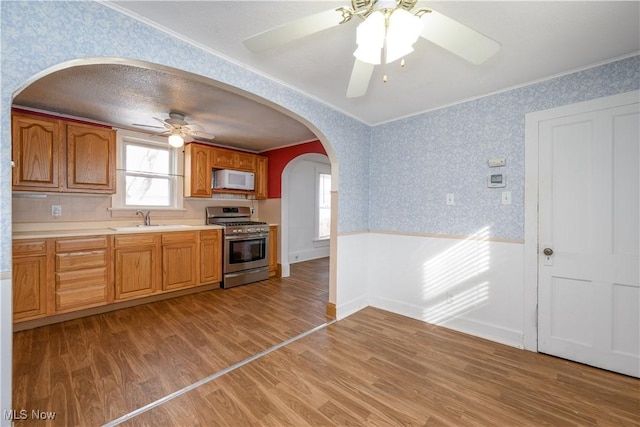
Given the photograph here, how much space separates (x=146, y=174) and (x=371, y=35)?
13.0ft

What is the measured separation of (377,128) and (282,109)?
145cm

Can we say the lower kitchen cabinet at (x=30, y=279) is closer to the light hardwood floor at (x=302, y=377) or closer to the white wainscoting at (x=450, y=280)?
the light hardwood floor at (x=302, y=377)

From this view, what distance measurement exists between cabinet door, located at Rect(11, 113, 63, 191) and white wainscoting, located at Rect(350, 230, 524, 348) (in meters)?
3.36

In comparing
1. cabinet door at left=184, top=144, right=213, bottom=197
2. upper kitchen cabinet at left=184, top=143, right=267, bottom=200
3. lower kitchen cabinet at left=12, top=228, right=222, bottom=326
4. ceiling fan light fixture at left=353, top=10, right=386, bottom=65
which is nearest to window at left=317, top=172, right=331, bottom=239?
upper kitchen cabinet at left=184, top=143, right=267, bottom=200

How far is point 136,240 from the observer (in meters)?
3.26

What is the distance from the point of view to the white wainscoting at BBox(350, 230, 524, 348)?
245 centimetres

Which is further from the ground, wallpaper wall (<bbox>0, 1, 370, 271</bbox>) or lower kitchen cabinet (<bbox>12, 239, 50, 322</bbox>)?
wallpaper wall (<bbox>0, 1, 370, 271</bbox>)

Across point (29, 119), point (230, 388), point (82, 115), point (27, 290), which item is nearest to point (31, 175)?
point (29, 119)

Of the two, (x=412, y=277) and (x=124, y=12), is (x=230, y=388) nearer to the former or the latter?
(x=412, y=277)

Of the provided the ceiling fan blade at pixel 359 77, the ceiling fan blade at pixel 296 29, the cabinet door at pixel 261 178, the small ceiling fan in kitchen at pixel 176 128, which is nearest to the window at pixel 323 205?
the cabinet door at pixel 261 178

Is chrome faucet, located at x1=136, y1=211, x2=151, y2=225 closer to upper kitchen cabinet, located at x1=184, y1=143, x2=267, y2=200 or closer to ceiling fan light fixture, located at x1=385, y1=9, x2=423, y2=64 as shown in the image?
upper kitchen cabinet, located at x1=184, y1=143, x2=267, y2=200

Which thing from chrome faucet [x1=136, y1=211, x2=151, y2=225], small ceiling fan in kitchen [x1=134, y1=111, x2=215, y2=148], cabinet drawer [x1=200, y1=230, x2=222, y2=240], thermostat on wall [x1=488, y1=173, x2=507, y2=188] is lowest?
cabinet drawer [x1=200, y1=230, x2=222, y2=240]

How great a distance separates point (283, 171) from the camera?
4.81 metres

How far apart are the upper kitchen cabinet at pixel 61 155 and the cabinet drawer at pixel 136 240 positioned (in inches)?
25.9
